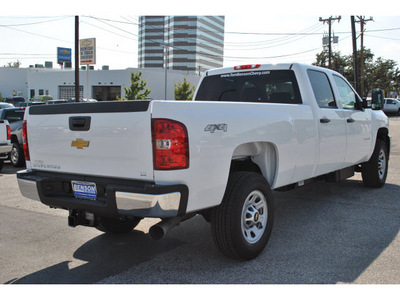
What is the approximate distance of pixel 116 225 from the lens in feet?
15.3

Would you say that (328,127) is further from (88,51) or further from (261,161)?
(88,51)

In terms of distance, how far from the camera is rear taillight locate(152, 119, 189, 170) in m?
3.07

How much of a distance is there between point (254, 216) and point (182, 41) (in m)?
139

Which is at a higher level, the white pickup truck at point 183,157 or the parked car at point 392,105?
the parked car at point 392,105

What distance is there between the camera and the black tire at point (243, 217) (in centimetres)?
360

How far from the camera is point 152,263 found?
12.7 feet

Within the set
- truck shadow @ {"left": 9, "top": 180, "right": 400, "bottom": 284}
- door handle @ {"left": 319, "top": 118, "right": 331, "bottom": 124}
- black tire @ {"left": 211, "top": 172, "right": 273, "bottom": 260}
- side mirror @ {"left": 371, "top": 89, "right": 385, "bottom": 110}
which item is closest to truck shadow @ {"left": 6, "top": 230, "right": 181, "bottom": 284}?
truck shadow @ {"left": 9, "top": 180, "right": 400, "bottom": 284}

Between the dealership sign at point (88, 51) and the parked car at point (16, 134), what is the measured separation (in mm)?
35445

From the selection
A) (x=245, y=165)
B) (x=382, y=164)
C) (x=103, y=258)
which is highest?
(x=245, y=165)

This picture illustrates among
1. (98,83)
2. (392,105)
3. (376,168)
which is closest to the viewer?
(376,168)

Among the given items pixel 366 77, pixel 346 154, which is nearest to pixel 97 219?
pixel 346 154

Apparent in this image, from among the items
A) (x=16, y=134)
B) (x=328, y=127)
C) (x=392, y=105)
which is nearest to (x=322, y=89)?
(x=328, y=127)

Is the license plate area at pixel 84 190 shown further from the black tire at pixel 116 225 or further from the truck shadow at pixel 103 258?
the black tire at pixel 116 225

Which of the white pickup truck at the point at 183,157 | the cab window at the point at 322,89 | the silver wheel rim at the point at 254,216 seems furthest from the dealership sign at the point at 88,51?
the silver wheel rim at the point at 254,216
